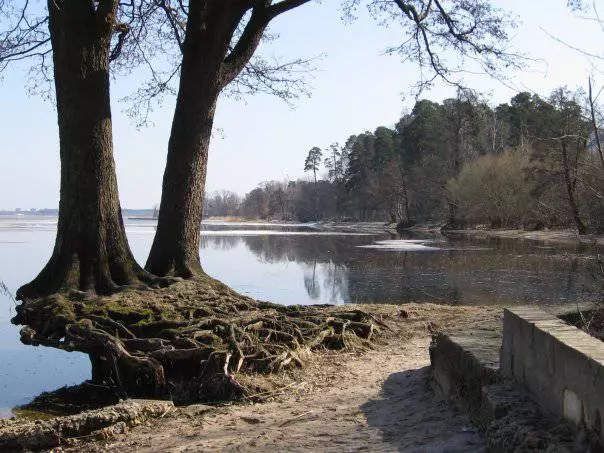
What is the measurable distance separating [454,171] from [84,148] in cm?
6399

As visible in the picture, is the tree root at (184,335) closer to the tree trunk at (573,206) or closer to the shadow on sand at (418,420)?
the shadow on sand at (418,420)

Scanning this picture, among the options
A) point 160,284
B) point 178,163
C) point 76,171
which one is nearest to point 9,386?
point 160,284

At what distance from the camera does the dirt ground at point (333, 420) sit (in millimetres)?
4797

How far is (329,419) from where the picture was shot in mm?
5605

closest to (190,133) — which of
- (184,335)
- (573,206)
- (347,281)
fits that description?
(184,335)

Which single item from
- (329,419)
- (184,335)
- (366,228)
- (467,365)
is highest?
(467,365)

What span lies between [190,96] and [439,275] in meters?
14.0

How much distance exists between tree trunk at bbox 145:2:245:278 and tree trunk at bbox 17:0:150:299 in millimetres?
815

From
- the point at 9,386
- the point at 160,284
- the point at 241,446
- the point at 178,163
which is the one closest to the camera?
the point at 241,446

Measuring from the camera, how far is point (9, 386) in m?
8.75

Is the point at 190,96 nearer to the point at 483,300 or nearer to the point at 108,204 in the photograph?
the point at 108,204

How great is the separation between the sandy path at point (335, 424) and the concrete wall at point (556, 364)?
574 mm

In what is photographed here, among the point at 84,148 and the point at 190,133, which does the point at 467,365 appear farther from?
the point at 84,148

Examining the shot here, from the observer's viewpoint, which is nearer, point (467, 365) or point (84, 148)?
point (467, 365)
